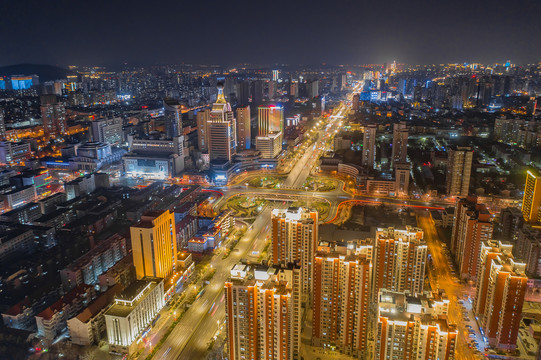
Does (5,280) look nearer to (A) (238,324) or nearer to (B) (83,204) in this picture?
(B) (83,204)

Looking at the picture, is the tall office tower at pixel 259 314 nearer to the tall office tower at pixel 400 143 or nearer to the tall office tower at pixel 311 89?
the tall office tower at pixel 400 143

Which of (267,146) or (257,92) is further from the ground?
(257,92)

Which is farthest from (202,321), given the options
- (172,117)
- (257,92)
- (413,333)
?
(257,92)

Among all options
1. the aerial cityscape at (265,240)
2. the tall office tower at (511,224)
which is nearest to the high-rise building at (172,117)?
the aerial cityscape at (265,240)

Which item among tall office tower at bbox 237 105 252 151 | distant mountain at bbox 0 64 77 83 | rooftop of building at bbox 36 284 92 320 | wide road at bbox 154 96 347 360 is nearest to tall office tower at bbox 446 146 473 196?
wide road at bbox 154 96 347 360

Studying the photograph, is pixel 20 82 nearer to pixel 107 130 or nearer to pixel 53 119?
pixel 53 119
